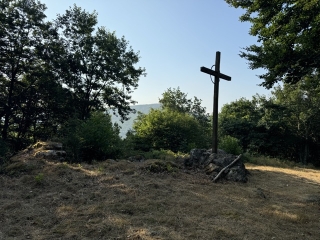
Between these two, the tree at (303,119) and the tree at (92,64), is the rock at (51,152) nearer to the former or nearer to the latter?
the tree at (92,64)

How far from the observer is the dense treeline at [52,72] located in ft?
60.8

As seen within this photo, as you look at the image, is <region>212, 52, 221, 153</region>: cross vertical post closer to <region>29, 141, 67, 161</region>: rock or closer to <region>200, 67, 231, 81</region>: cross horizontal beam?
<region>200, 67, 231, 81</region>: cross horizontal beam

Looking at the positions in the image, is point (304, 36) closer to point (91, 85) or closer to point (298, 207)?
point (298, 207)

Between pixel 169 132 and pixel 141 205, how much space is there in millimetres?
15811

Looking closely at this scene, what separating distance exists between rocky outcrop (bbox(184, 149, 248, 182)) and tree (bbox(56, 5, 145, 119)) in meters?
13.9

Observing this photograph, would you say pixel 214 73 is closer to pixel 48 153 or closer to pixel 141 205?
pixel 141 205

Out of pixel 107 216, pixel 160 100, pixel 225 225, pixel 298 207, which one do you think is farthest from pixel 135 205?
pixel 160 100

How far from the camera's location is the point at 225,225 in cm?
456

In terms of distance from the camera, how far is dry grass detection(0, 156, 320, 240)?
4.24 m

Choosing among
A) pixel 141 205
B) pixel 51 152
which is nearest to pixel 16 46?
pixel 51 152

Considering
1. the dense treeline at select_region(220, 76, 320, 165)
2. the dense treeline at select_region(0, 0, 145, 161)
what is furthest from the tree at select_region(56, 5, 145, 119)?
the dense treeline at select_region(220, 76, 320, 165)

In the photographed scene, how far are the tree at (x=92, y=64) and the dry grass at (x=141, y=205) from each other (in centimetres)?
1423

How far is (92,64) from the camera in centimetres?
2250

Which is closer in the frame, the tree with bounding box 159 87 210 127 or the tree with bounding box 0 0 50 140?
the tree with bounding box 0 0 50 140
